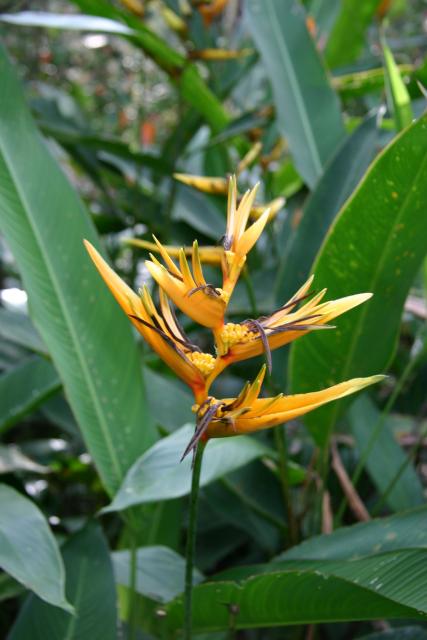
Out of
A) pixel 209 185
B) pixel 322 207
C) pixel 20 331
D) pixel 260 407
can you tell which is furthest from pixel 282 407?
pixel 20 331

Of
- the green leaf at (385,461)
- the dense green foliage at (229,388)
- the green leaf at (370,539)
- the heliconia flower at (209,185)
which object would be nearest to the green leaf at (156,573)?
the dense green foliage at (229,388)

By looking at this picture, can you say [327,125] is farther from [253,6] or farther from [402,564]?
[402,564]

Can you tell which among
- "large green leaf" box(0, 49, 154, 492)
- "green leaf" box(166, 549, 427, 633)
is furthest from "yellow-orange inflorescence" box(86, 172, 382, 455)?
"large green leaf" box(0, 49, 154, 492)

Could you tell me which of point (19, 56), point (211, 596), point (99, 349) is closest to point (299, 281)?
point (99, 349)

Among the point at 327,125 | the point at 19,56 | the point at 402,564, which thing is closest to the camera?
the point at 402,564

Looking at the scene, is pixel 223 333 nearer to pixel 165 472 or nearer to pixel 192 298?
pixel 192 298

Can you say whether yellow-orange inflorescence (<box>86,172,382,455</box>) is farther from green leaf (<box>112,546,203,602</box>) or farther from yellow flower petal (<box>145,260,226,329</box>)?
green leaf (<box>112,546,203,602</box>)
